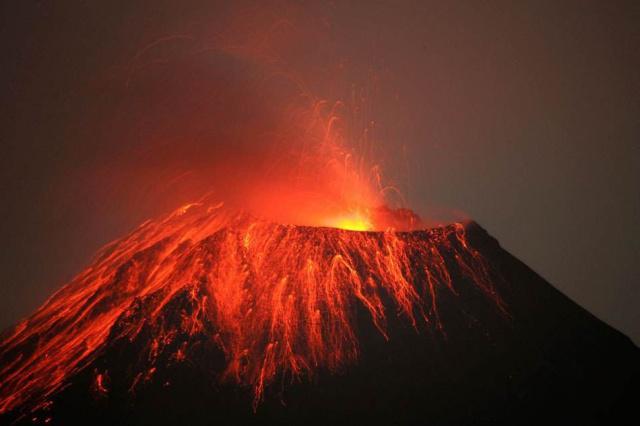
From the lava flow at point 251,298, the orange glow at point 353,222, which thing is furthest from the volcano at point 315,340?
the orange glow at point 353,222

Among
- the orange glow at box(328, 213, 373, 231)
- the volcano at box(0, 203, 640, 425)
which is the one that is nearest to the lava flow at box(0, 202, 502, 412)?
the volcano at box(0, 203, 640, 425)

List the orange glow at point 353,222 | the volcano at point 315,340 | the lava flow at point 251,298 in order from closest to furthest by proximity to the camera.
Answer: the volcano at point 315,340
the lava flow at point 251,298
the orange glow at point 353,222

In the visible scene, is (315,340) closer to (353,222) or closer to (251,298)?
(251,298)

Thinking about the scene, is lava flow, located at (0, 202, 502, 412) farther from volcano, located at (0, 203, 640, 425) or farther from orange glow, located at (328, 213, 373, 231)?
orange glow, located at (328, 213, 373, 231)

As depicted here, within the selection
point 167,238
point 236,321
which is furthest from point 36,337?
point 236,321

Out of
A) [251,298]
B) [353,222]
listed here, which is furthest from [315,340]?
[353,222]

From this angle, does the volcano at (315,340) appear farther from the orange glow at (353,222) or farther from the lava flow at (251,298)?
the orange glow at (353,222)
